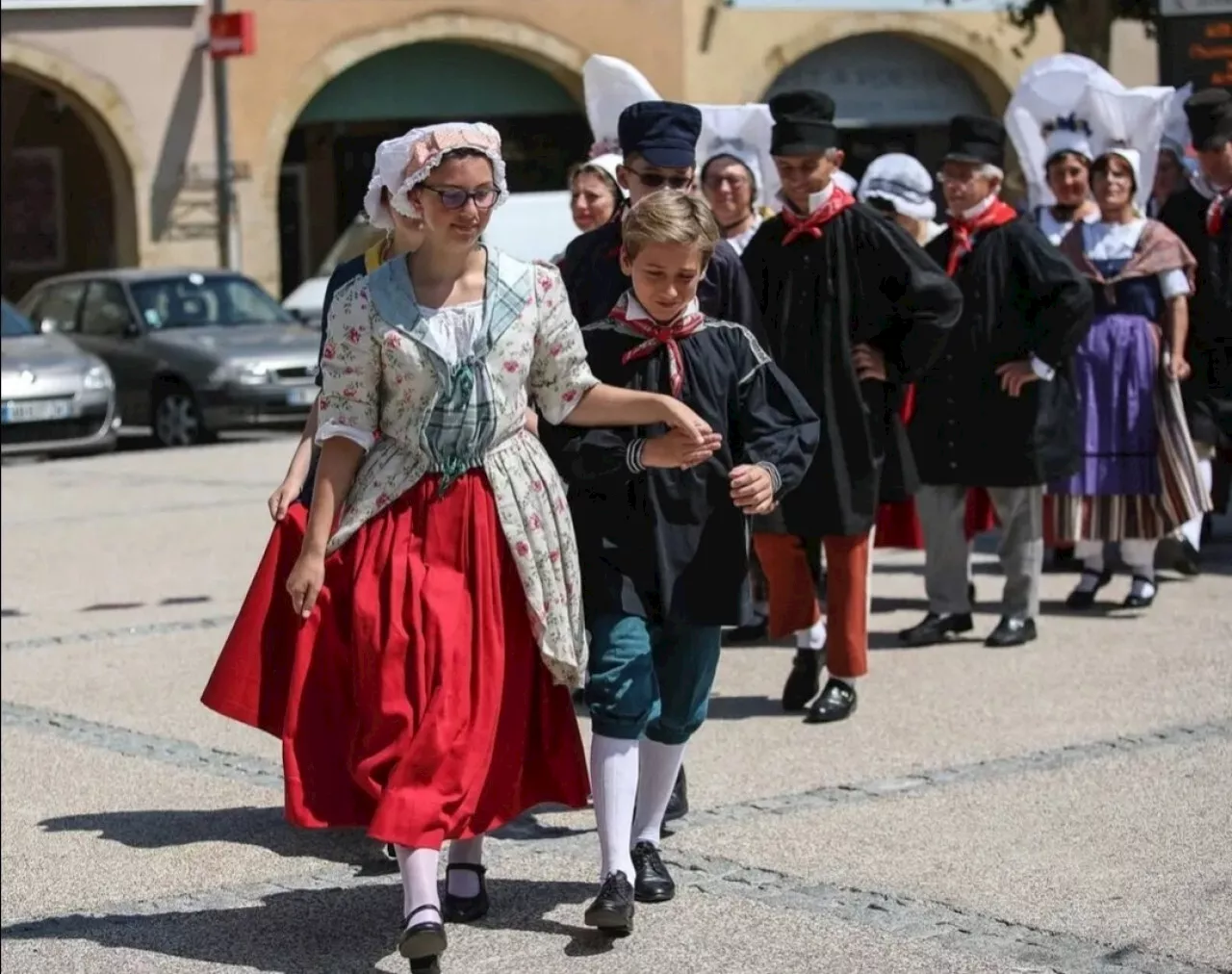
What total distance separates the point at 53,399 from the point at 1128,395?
11.1 meters

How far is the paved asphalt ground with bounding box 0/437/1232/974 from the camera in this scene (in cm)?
543

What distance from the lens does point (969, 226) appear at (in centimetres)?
934

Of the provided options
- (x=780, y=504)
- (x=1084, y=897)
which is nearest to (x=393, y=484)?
(x=1084, y=897)

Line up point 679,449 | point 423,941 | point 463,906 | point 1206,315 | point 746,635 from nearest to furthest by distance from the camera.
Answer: point 423,941 → point 679,449 → point 463,906 → point 746,635 → point 1206,315

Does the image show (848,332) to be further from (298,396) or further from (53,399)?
(298,396)

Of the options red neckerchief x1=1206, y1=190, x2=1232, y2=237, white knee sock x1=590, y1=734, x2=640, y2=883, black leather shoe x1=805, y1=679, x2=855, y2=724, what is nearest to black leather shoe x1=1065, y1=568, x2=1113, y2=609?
red neckerchief x1=1206, y1=190, x2=1232, y2=237

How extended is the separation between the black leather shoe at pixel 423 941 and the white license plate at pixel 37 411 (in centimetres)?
1469

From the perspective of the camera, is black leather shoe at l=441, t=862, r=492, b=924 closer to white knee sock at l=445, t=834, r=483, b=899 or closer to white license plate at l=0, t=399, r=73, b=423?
white knee sock at l=445, t=834, r=483, b=899

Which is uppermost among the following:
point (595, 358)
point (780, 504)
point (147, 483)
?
point (595, 358)

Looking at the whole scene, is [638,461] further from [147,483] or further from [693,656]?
[147,483]

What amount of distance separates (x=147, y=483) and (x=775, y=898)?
446 inches

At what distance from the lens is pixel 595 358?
5.81 metres

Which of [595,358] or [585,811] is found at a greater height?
[595,358]

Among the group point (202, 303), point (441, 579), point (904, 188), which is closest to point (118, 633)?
point (904, 188)
